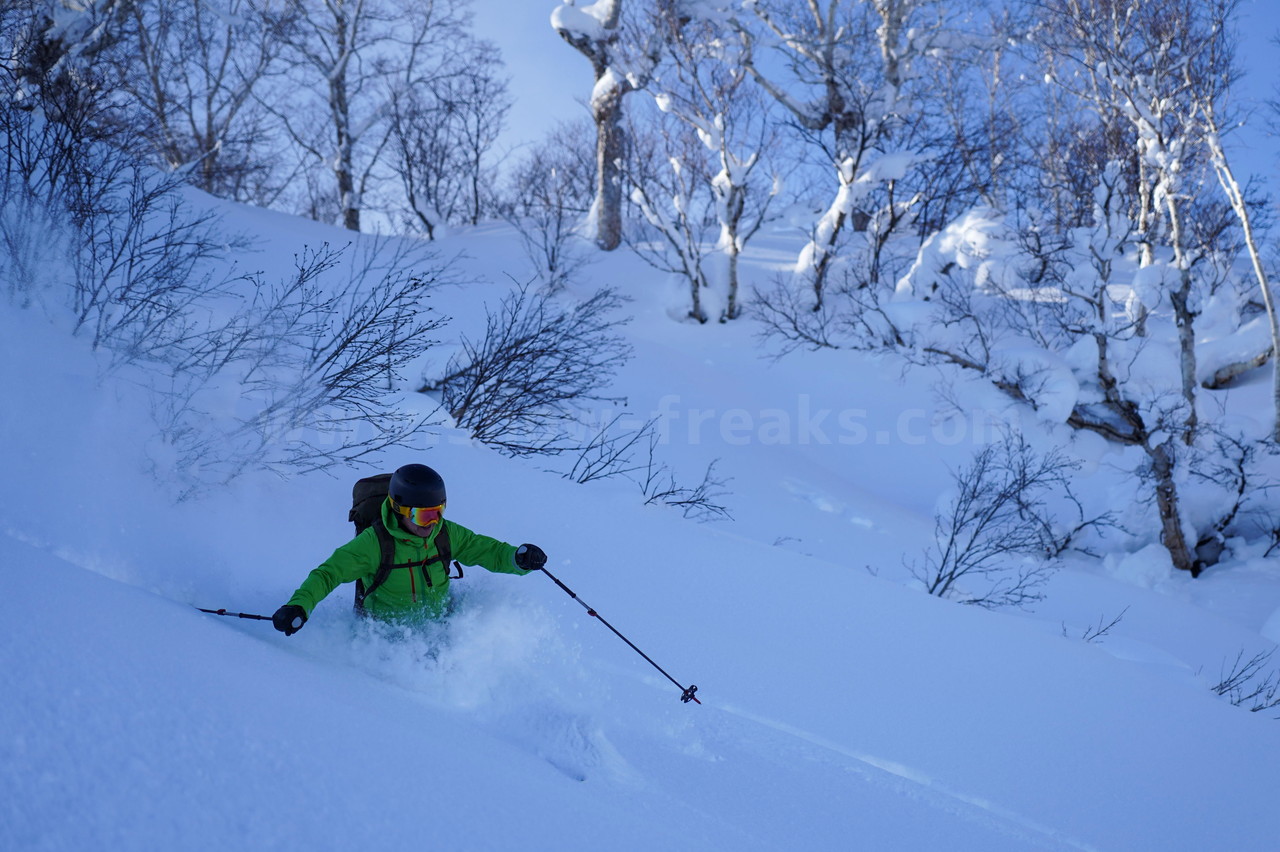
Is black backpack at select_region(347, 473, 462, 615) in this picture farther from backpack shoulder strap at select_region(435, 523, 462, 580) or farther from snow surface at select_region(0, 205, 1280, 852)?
snow surface at select_region(0, 205, 1280, 852)

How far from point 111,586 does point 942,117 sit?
866 inches

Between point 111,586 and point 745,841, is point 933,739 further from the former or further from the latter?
point 111,586

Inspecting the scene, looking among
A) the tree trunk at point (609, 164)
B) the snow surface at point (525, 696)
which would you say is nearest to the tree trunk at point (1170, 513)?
the snow surface at point (525, 696)

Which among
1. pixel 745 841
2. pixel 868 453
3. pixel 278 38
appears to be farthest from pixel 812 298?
pixel 745 841

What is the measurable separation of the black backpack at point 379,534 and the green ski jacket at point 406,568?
16 mm

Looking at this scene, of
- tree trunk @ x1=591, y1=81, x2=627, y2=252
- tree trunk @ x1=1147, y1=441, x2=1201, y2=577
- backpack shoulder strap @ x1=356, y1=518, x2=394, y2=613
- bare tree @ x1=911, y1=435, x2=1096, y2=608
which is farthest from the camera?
tree trunk @ x1=591, y1=81, x2=627, y2=252

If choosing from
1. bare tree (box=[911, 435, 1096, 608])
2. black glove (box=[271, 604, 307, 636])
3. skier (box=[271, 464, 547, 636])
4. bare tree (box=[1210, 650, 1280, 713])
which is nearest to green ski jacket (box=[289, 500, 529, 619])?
skier (box=[271, 464, 547, 636])

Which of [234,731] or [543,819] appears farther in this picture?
[543,819]

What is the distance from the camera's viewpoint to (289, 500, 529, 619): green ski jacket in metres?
3.40

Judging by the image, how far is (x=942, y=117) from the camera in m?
20.2

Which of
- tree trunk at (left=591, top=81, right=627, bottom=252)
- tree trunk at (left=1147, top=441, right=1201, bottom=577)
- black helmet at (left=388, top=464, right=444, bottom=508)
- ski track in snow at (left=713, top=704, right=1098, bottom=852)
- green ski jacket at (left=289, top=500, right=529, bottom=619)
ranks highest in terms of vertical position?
tree trunk at (left=591, top=81, right=627, bottom=252)

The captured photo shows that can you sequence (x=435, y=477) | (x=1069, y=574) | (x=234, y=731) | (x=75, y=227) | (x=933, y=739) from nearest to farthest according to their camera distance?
(x=234, y=731)
(x=435, y=477)
(x=933, y=739)
(x=75, y=227)
(x=1069, y=574)

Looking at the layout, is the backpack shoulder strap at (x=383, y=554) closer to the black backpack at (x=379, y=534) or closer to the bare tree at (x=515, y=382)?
the black backpack at (x=379, y=534)

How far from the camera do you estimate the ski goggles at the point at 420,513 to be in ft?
11.3
